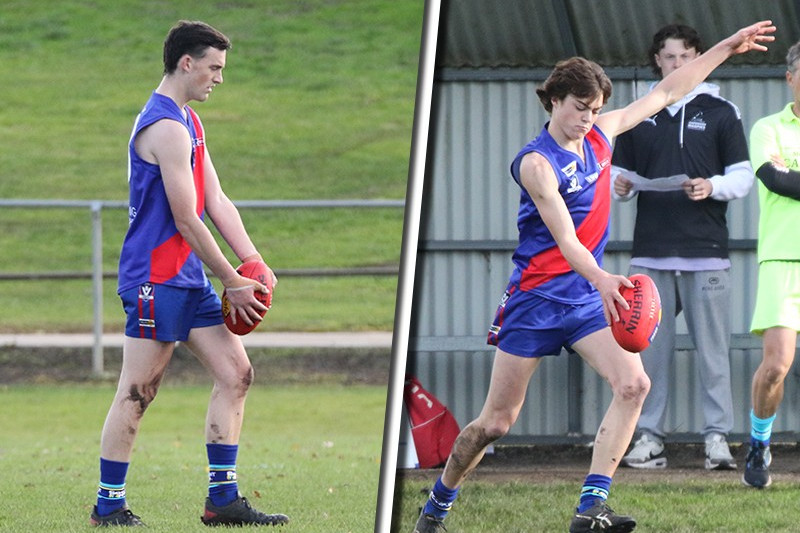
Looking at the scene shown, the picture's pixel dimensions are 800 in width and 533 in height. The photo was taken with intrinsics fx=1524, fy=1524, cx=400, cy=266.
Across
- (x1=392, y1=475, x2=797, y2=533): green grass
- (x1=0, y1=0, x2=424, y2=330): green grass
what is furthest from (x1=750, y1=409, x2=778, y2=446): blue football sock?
(x1=0, y1=0, x2=424, y2=330): green grass

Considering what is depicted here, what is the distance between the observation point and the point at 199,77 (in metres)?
4.71

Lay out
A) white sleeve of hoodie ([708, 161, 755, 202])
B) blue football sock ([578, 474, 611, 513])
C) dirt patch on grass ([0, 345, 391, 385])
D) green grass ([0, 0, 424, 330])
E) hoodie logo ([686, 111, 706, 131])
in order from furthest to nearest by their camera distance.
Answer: green grass ([0, 0, 424, 330]) → dirt patch on grass ([0, 345, 391, 385]) → hoodie logo ([686, 111, 706, 131]) → white sleeve of hoodie ([708, 161, 755, 202]) → blue football sock ([578, 474, 611, 513])

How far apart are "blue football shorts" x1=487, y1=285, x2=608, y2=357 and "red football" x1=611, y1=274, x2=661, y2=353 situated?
28 cm

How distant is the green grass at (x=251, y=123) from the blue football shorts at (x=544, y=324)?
9992mm

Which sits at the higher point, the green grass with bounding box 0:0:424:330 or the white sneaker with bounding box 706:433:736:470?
the green grass with bounding box 0:0:424:330

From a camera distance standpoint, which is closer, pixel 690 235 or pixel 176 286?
pixel 176 286

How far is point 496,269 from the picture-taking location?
5895mm

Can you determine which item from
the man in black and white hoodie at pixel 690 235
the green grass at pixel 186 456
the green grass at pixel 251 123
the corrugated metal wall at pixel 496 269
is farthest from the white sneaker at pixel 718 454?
the green grass at pixel 251 123

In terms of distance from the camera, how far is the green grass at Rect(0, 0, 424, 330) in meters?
17.0

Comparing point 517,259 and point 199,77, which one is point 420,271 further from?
point 199,77

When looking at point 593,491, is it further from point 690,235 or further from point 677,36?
point 690,235

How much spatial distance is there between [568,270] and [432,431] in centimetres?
69

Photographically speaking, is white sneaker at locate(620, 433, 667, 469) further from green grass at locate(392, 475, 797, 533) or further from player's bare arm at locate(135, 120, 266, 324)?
player's bare arm at locate(135, 120, 266, 324)

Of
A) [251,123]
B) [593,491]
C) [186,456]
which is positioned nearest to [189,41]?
[593,491]
